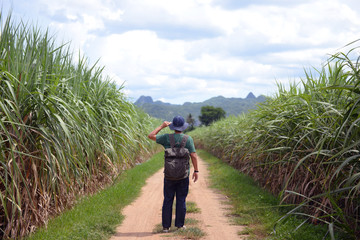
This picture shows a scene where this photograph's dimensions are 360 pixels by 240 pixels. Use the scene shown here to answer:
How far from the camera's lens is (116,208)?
23.9 ft

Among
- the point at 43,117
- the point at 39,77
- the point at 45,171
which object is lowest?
the point at 45,171

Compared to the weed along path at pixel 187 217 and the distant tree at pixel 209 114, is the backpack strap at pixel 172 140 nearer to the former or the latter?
the weed along path at pixel 187 217

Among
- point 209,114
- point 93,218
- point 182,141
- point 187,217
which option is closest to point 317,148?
point 182,141

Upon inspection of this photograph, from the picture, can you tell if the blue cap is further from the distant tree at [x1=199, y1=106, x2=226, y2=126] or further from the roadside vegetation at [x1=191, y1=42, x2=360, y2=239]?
the distant tree at [x1=199, y1=106, x2=226, y2=126]

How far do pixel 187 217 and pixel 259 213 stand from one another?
139 cm

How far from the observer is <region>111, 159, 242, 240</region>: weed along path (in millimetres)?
5570

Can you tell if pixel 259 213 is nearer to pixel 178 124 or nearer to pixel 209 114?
pixel 178 124

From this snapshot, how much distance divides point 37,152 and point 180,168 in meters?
2.15

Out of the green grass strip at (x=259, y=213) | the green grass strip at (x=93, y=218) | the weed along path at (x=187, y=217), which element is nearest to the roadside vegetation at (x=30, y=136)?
the green grass strip at (x=93, y=218)

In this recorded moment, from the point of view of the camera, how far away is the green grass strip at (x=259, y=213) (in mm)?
5117

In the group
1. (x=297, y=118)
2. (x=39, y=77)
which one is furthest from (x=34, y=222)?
(x=297, y=118)

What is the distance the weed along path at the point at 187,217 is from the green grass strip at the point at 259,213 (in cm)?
27

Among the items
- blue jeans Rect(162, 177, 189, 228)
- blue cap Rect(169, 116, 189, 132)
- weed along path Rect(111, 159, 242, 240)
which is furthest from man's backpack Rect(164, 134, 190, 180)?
weed along path Rect(111, 159, 242, 240)

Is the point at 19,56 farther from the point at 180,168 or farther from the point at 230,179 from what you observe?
the point at 230,179
